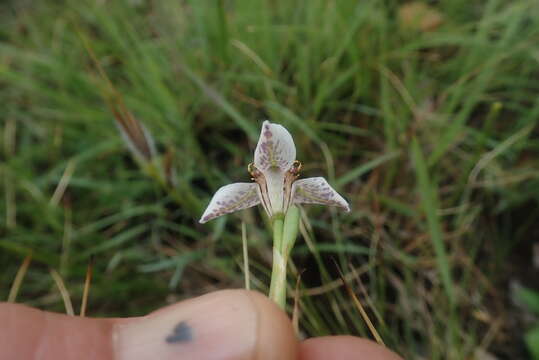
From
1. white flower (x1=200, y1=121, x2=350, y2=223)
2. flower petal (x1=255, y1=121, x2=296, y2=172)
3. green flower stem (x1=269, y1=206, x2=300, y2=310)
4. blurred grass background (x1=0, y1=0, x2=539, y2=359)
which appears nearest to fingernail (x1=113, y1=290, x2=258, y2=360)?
green flower stem (x1=269, y1=206, x2=300, y2=310)

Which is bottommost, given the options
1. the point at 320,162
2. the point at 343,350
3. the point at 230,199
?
the point at 343,350

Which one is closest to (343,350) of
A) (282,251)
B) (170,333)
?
(282,251)

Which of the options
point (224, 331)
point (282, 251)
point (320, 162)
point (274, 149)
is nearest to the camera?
point (224, 331)

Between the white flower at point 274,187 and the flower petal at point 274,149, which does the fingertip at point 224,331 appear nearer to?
the white flower at point 274,187

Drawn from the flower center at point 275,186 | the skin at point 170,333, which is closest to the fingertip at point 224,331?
the skin at point 170,333

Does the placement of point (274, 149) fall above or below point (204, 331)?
above

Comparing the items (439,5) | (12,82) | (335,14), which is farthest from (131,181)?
(439,5)

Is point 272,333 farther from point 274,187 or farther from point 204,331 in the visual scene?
point 274,187

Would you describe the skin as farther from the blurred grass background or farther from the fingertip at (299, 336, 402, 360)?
the blurred grass background
